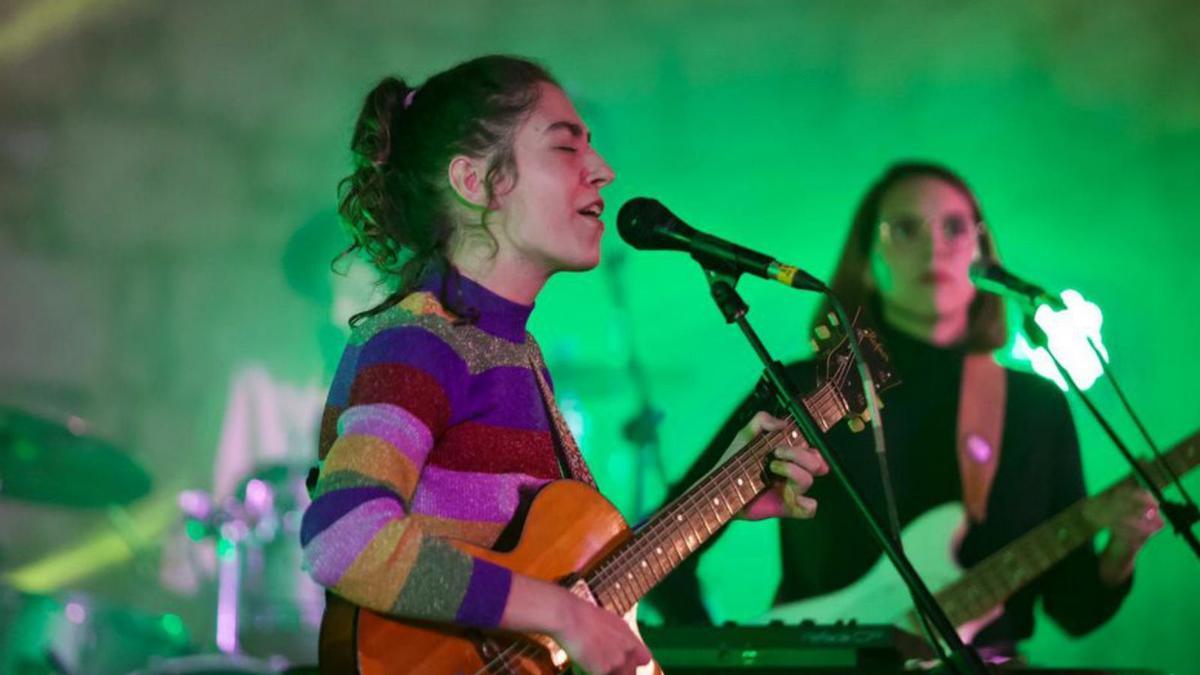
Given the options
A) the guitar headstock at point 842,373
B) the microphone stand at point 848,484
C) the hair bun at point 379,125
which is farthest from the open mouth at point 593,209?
the guitar headstock at point 842,373

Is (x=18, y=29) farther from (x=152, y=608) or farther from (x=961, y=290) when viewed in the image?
(x=961, y=290)

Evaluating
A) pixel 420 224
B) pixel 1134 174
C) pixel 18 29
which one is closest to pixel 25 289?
pixel 18 29

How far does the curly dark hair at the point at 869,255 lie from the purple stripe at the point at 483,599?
289 centimetres

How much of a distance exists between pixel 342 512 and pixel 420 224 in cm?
71

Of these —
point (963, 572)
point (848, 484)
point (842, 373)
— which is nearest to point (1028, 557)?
point (963, 572)

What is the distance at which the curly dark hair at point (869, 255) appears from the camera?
4.62 metres

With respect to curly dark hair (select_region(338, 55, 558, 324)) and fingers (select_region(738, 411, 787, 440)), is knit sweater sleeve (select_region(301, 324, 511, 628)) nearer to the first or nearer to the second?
curly dark hair (select_region(338, 55, 558, 324))

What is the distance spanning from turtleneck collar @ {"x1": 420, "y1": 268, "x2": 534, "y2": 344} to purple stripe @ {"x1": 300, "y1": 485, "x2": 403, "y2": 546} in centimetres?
42

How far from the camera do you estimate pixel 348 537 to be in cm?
192

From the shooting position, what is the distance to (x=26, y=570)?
4.53m

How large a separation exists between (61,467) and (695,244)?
2938 millimetres

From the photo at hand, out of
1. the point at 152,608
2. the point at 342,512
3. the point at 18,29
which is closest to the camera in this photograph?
the point at 342,512

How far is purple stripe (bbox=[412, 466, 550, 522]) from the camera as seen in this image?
214 cm

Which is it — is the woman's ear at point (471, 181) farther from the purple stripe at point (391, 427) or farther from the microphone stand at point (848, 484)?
the purple stripe at point (391, 427)
